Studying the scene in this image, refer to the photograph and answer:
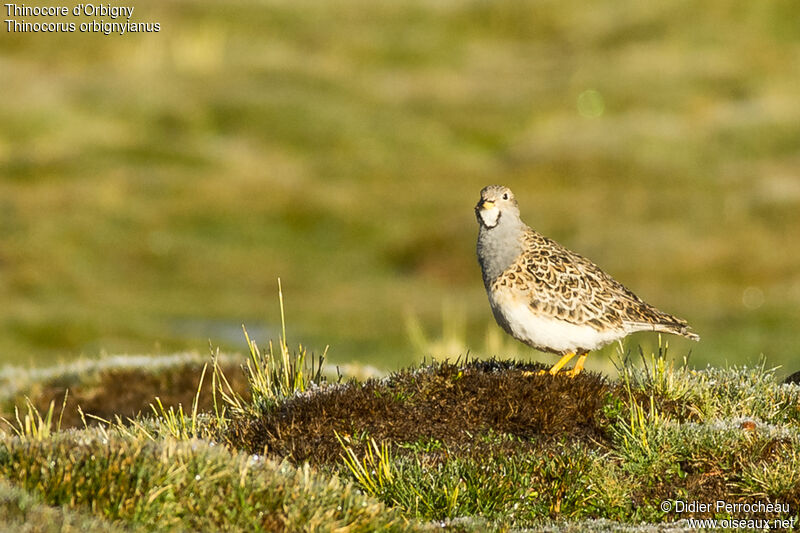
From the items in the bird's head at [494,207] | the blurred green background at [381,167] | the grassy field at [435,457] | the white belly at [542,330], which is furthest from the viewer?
the blurred green background at [381,167]

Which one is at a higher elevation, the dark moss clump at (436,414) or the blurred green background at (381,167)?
the blurred green background at (381,167)

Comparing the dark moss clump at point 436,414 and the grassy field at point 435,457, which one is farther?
the dark moss clump at point 436,414

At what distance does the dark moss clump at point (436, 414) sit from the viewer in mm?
11672

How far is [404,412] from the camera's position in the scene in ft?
39.5

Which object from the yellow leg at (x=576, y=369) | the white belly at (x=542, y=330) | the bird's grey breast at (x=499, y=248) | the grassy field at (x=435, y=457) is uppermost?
the bird's grey breast at (x=499, y=248)

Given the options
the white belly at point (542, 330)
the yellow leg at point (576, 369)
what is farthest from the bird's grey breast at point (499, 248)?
the yellow leg at point (576, 369)

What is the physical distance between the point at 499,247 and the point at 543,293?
2.33 ft

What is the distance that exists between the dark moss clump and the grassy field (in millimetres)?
22

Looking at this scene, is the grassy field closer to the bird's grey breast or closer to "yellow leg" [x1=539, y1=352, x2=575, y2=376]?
"yellow leg" [x1=539, y1=352, x2=575, y2=376]

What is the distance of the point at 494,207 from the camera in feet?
39.3

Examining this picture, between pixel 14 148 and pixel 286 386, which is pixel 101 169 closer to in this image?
pixel 14 148

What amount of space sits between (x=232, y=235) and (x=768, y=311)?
24.3 m

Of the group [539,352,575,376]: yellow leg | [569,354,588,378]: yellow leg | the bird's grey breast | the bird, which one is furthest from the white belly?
[569,354,588,378]: yellow leg

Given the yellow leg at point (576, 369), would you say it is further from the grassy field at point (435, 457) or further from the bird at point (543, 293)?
the grassy field at point (435, 457)
